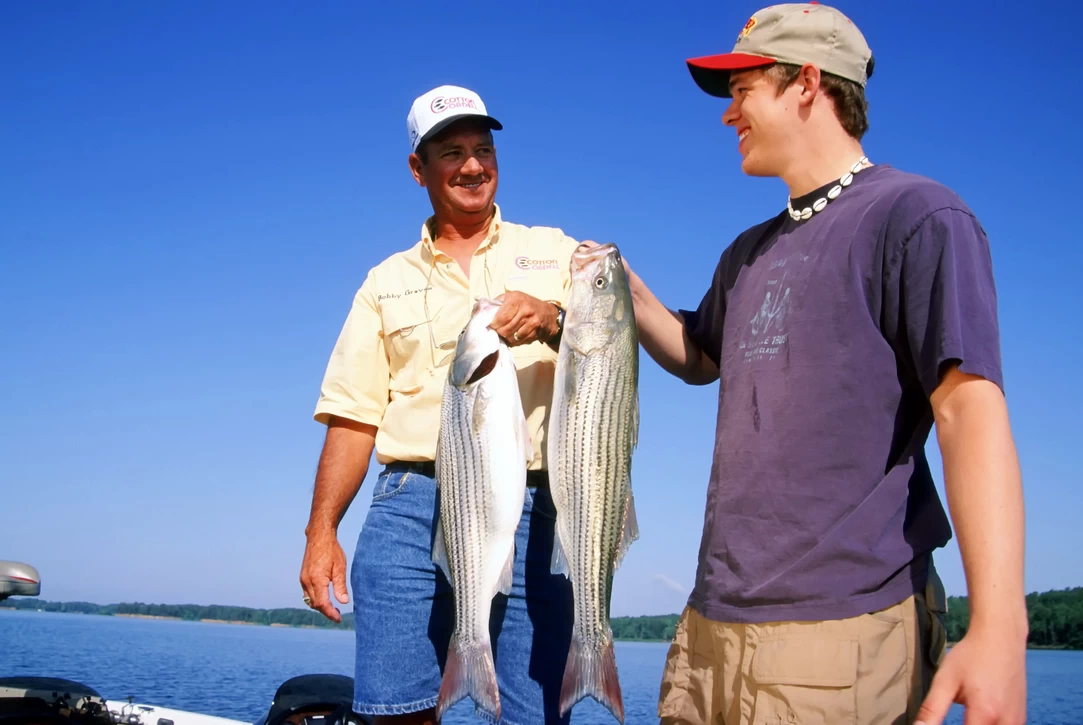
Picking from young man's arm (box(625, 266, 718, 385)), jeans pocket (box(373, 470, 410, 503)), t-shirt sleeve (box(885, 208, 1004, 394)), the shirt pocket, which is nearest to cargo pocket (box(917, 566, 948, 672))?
t-shirt sleeve (box(885, 208, 1004, 394))

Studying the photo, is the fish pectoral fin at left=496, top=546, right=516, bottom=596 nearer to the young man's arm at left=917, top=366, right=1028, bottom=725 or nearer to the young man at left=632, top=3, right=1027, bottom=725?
the young man at left=632, top=3, right=1027, bottom=725

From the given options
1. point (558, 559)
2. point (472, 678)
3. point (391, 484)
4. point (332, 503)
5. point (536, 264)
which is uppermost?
point (536, 264)

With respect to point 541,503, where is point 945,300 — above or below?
above

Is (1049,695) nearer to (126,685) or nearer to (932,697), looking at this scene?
(126,685)

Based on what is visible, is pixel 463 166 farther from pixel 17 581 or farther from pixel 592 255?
pixel 17 581

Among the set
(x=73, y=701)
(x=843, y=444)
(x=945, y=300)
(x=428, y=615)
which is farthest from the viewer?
(x=73, y=701)

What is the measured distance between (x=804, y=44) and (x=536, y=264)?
1.87 m

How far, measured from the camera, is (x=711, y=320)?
4090 millimetres

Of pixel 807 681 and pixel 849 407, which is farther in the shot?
pixel 849 407

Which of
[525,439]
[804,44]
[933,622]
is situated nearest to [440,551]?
[525,439]

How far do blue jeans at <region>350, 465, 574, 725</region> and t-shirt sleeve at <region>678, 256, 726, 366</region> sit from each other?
108 centimetres

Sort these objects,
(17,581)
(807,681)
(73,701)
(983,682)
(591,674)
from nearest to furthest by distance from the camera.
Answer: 1. (983,682)
2. (807,681)
3. (591,674)
4. (17,581)
5. (73,701)

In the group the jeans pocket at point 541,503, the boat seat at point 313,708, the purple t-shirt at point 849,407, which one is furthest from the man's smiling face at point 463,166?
the boat seat at point 313,708

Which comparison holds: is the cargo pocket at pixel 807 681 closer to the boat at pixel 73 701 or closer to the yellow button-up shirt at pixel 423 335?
the yellow button-up shirt at pixel 423 335
